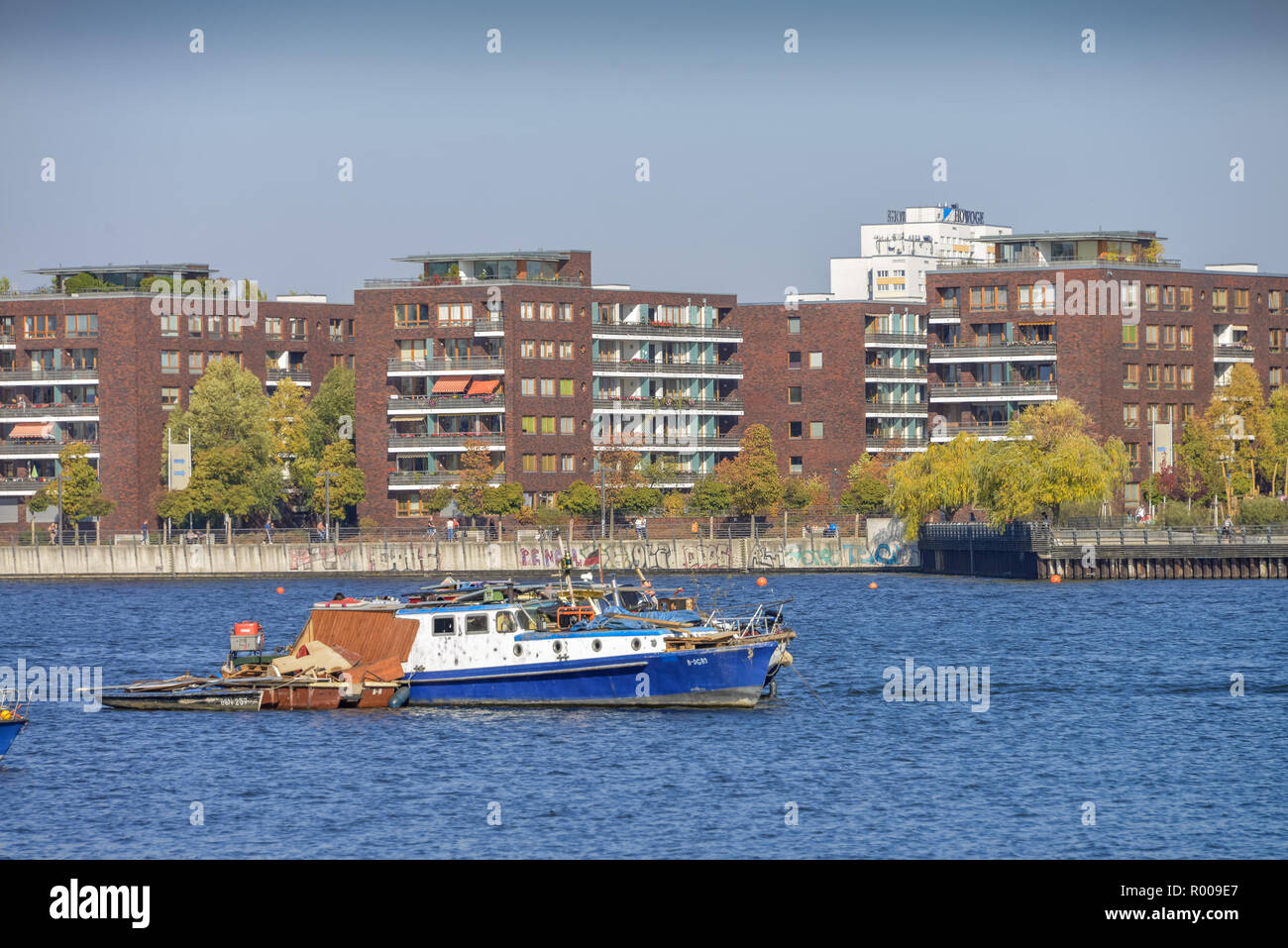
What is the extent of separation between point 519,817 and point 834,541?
106341 mm

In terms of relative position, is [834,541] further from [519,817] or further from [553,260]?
[519,817]

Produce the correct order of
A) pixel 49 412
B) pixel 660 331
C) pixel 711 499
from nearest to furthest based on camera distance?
pixel 711 499, pixel 49 412, pixel 660 331

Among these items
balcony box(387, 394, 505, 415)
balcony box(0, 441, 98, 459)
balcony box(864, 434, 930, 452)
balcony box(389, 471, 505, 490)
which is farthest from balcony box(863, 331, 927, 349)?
balcony box(0, 441, 98, 459)

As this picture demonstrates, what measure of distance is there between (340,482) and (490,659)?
10348 centimetres

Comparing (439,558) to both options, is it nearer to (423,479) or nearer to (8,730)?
(423,479)

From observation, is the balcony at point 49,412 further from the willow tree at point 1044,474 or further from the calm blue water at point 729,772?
the calm blue water at point 729,772

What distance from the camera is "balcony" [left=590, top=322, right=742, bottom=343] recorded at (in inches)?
6447

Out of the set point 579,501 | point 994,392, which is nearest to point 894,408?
point 994,392

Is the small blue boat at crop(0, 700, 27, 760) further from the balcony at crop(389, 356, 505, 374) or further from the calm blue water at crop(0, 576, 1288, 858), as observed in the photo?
the balcony at crop(389, 356, 505, 374)

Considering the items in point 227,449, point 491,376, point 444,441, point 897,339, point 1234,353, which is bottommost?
point 227,449

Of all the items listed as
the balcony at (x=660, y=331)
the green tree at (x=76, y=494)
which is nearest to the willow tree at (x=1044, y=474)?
the balcony at (x=660, y=331)

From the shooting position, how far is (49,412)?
537 feet

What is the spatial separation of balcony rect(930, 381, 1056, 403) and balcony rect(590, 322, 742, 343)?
20.5 meters
